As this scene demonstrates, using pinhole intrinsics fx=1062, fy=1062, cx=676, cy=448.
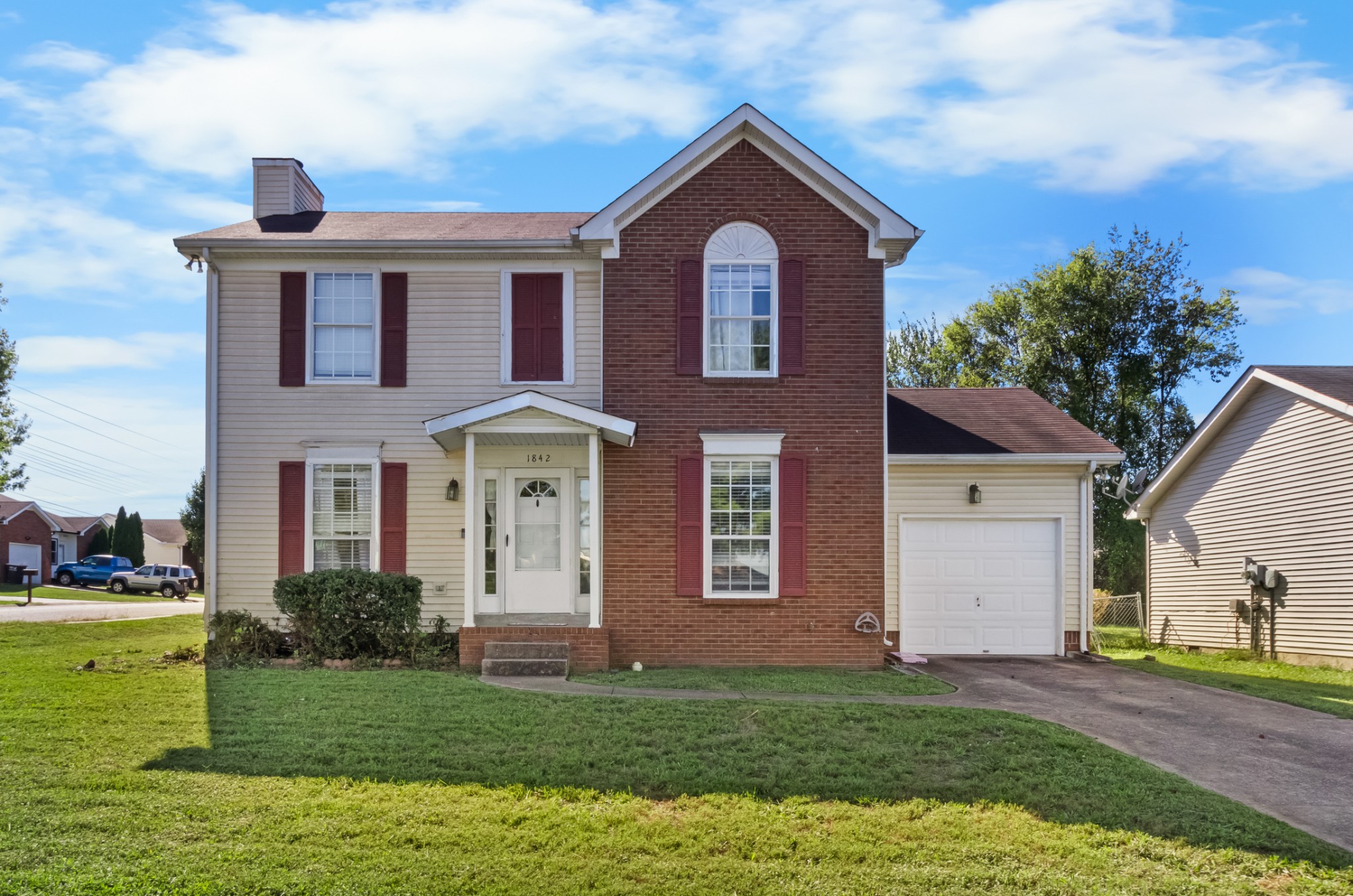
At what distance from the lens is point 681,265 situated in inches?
566

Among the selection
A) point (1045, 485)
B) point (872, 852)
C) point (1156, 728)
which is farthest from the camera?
point (1045, 485)

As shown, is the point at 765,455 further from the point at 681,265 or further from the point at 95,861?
the point at 95,861

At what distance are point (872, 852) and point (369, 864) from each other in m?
3.07

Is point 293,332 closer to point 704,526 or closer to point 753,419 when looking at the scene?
point 704,526

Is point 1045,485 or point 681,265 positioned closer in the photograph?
point 681,265

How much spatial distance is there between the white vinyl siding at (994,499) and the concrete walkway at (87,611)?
1776 centimetres

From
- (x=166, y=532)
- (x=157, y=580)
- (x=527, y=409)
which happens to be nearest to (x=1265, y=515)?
(x=527, y=409)

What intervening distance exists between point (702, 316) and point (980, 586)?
5946 millimetres

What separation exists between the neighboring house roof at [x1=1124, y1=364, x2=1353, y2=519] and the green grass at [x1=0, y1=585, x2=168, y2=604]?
34.8 metres

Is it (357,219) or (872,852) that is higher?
(357,219)

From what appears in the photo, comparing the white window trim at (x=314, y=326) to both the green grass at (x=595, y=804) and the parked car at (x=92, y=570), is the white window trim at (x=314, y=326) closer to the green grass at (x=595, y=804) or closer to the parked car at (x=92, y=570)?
the green grass at (x=595, y=804)

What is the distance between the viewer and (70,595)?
4128cm

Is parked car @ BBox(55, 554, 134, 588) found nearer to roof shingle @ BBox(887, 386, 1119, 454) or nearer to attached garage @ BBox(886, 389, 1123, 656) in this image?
roof shingle @ BBox(887, 386, 1119, 454)

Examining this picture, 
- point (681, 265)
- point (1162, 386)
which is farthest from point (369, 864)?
point (1162, 386)
